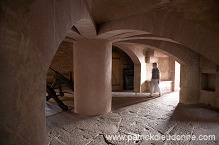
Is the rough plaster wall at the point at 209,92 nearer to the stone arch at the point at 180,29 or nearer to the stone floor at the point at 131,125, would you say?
the stone floor at the point at 131,125

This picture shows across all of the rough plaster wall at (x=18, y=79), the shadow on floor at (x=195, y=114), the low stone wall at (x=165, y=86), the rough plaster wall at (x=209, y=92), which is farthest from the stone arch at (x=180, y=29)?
the low stone wall at (x=165, y=86)

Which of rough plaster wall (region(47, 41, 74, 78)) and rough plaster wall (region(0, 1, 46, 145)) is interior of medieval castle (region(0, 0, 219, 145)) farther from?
rough plaster wall (region(47, 41, 74, 78))

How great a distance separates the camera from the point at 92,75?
4.18m

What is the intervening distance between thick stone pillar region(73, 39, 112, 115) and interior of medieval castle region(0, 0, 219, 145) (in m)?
0.03

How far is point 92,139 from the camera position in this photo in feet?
9.72

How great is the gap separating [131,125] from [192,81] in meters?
3.46

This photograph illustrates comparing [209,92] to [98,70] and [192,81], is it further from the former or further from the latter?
[98,70]

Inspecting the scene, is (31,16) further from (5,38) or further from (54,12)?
(54,12)

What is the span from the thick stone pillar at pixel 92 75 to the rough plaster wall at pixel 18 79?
3.06m

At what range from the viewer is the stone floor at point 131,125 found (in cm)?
291

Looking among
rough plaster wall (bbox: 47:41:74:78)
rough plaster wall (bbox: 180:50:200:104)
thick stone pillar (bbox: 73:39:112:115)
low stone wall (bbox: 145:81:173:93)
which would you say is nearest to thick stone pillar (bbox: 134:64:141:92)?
low stone wall (bbox: 145:81:173:93)

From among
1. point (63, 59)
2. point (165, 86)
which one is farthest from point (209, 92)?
point (63, 59)

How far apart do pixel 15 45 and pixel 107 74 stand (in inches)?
141

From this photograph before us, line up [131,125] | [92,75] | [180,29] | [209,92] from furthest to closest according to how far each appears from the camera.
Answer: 1. [209,92]
2. [92,75]
3. [131,125]
4. [180,29]
